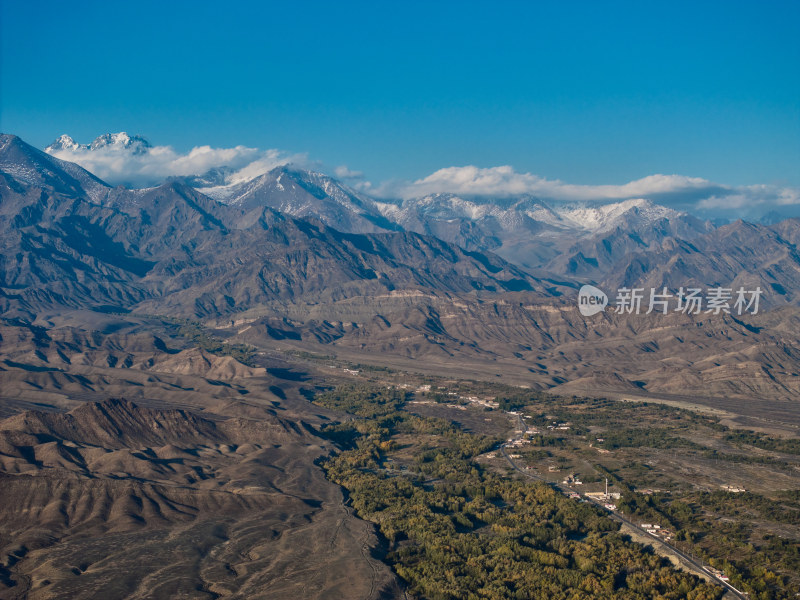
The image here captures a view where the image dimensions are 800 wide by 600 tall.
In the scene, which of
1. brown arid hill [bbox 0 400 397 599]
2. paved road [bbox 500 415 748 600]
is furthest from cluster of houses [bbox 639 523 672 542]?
brown arid hill [bbox 0 400 397 599]

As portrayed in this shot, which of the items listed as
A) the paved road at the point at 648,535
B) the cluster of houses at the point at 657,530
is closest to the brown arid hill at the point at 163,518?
the paved road at the point at 648,535

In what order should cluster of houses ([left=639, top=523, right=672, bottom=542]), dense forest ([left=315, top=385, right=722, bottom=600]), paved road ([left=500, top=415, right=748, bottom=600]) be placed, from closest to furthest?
dense forest ([left=315, top=385, right=722, bottom=600]), paved road ([left=500, top=415, right=748, bottom=600]), cluster of houses ([left=639, top=523, right=672, bottom=542])

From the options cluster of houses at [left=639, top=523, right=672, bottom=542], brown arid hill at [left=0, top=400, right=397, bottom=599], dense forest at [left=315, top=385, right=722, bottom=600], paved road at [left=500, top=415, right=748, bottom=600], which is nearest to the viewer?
brown arid hill at [left=0, top=400, right=397, bottom=599]

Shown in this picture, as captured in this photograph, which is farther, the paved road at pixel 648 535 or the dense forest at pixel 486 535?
the paved road at pixel 648 535

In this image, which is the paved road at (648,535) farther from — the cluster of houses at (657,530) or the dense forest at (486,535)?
the dense forest at (486,535)

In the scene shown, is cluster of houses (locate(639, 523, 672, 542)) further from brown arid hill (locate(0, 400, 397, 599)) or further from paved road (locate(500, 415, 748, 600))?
brown arid hill (locate(0, 400, 397, 599))

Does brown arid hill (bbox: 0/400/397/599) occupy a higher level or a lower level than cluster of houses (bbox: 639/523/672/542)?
higher

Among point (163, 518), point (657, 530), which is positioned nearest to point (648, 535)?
point (657, 530)

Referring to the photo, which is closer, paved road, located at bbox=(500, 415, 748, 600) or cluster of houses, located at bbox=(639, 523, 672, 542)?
paved road, located at bbox=(500, 415, 748, 600)

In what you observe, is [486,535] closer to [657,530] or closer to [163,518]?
[657,530]
